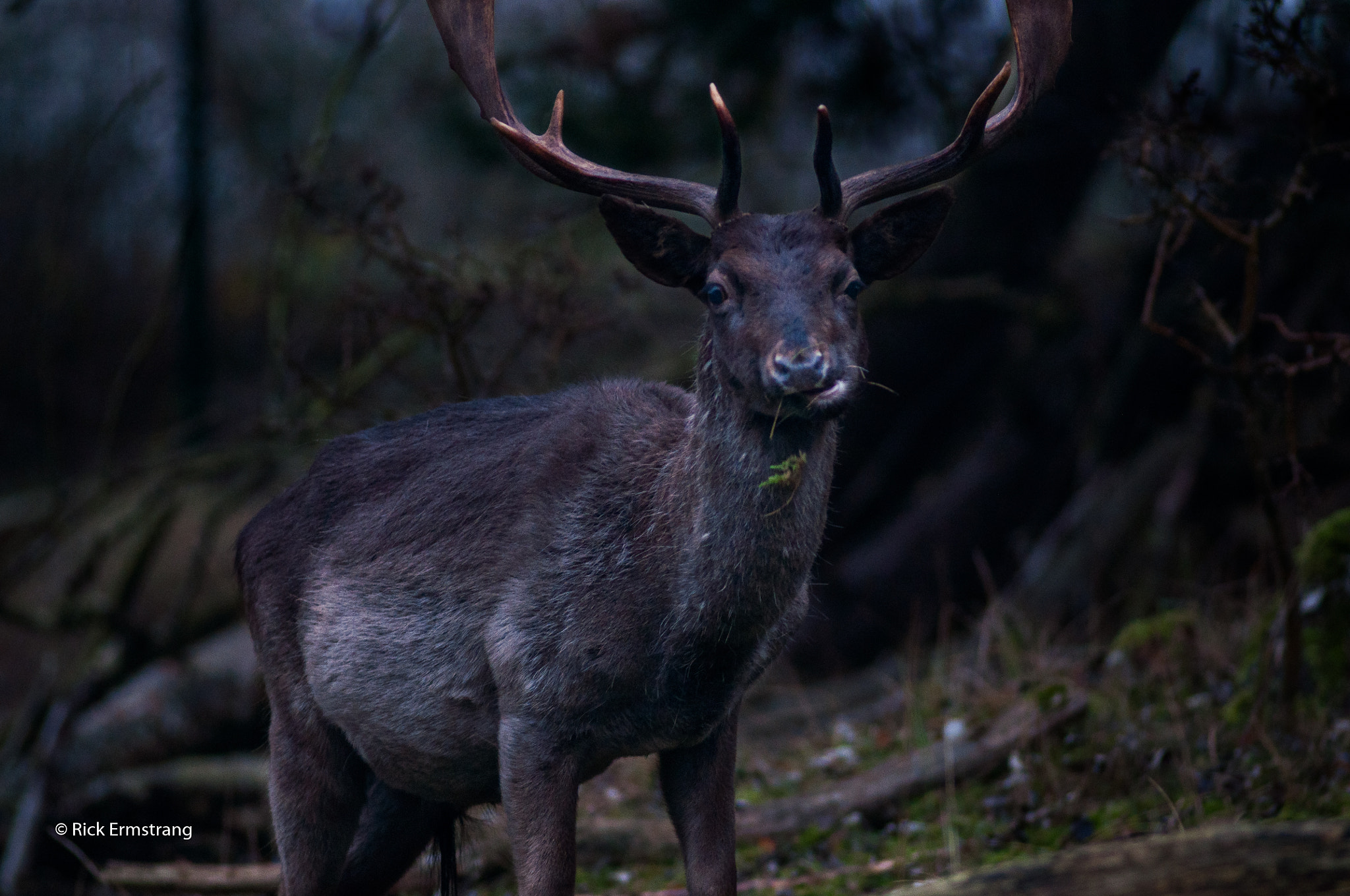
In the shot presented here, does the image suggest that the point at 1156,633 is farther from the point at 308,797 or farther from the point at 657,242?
the point at 308,797

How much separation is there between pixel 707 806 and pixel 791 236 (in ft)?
6.46

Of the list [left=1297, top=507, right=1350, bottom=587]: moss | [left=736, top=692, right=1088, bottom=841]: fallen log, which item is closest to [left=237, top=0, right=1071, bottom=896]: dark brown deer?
[left=736, top=692, right=1088, bottom=841]: fallen log

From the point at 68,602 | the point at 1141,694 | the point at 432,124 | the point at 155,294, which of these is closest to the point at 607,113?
the point at 432,124

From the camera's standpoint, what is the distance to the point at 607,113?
10242 mm

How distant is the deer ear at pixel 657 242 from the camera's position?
4148 millimetres

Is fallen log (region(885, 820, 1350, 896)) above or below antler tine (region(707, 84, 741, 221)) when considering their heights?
below

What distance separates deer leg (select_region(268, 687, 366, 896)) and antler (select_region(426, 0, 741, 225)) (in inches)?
87.6

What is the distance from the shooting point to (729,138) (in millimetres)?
3904

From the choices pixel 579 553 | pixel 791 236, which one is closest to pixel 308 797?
pixel 579 553

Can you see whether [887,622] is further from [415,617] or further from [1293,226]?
[415,617]

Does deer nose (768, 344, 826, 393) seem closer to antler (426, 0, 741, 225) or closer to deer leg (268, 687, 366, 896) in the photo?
antler (426, 0, 741, 225)

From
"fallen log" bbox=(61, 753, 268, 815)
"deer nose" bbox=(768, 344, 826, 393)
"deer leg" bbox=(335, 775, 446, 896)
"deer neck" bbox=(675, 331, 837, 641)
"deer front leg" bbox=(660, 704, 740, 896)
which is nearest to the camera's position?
"deer nose" bbox=(768, 344, 826, 393)

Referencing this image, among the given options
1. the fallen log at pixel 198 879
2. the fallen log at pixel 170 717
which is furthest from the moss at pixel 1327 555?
the fallen log at pixel 170 717

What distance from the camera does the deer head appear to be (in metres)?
3.80
